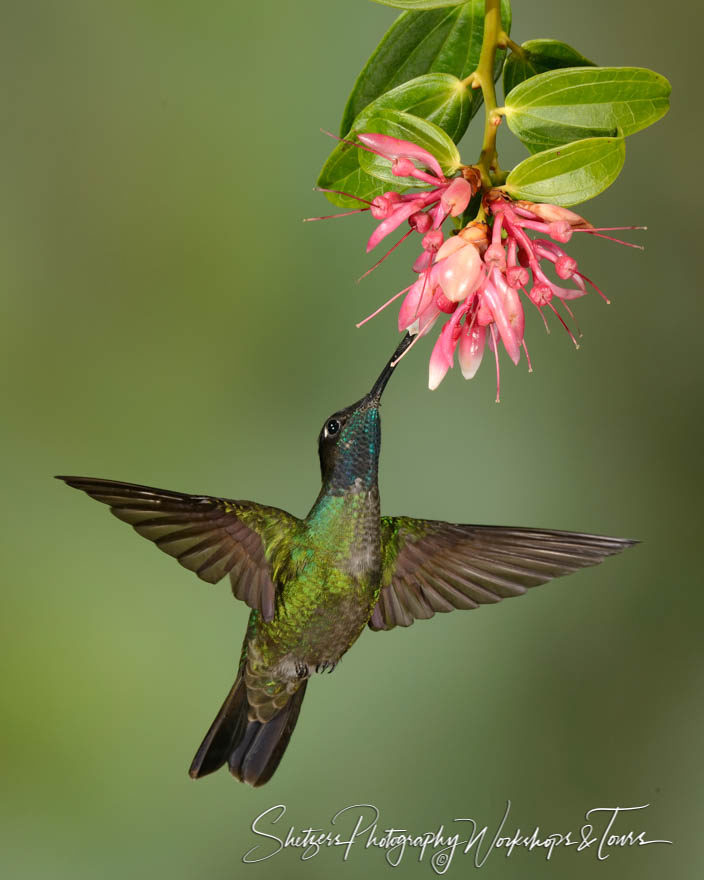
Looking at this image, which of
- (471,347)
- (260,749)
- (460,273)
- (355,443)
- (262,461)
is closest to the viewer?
(460,273)

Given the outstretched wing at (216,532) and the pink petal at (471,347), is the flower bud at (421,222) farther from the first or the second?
the outstretched wing at (216,532)

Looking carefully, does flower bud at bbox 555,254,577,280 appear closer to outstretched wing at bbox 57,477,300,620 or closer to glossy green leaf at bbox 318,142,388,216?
glossy green leaf at bbox 318,142,388,216

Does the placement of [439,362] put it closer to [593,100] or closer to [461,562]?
[593,100]

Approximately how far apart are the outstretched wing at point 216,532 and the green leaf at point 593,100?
461 mm

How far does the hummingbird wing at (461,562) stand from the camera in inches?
39.7

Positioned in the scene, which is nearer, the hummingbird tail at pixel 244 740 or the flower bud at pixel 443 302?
the flower bud at pixel 443 302

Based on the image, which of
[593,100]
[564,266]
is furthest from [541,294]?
[593,100]

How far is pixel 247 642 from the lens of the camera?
1.25 metres

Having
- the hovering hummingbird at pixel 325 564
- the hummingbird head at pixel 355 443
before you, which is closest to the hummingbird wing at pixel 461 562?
the hovering hummingbird at pixel 325 564

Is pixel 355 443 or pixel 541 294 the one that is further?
pixel 355 443

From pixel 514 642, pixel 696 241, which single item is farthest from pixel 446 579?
pixel 696 241

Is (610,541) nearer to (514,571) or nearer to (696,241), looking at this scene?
(514,571)

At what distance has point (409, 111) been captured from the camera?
80 cm

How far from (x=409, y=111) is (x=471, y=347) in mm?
198
